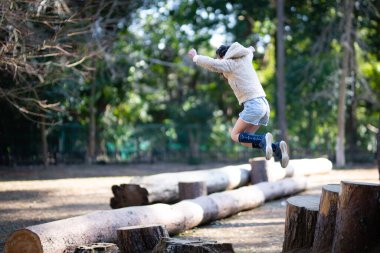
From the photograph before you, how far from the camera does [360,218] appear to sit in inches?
223

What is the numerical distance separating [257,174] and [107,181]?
5352mm

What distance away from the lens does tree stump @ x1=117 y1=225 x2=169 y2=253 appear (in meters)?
6.79

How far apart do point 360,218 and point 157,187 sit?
5.82 meters

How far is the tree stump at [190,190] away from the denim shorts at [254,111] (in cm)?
345

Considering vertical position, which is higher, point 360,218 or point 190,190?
point 360,218

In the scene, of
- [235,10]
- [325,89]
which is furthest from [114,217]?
[235,10]

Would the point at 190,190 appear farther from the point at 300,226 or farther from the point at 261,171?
the point at 300,226

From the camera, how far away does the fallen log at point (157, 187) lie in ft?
35.3

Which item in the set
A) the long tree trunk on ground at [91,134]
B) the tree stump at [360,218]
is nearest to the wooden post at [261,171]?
the tree stump at [360,218]

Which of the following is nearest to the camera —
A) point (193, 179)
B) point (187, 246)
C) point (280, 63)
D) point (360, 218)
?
point (360, 218)

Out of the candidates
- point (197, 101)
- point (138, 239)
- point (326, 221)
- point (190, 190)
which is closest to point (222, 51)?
point (138, 239)

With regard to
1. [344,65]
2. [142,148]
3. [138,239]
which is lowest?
[138,239]

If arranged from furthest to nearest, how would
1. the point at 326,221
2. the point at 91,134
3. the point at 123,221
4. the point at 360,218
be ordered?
the point at 91,134, the point at 123,221, the point at 326,221, the point at 360,218

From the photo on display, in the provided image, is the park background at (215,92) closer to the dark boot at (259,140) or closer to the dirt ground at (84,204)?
the dirt ground at (84,204)
